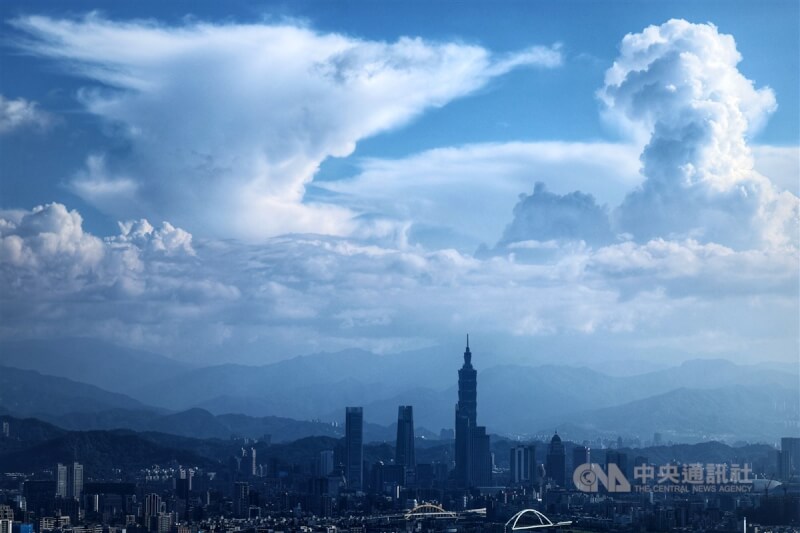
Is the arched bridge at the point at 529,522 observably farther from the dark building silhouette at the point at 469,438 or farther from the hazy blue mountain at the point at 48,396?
the hazy blue mountain at the point at 48,396

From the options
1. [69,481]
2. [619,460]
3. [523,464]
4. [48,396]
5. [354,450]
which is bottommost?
[69,481]

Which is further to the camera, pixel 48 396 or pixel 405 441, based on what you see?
pixel 405 441

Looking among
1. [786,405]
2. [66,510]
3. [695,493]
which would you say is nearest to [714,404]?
[786,405]

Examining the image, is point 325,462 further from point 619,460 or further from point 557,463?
point 619,460

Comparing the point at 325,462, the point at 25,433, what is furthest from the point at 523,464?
the point at 25,433

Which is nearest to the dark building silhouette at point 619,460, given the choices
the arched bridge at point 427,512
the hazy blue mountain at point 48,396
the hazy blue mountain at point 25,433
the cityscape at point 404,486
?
the cityscape at point 404,486

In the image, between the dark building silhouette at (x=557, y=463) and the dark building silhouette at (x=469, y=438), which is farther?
the dark building silhouette at (x=469, y=438)
